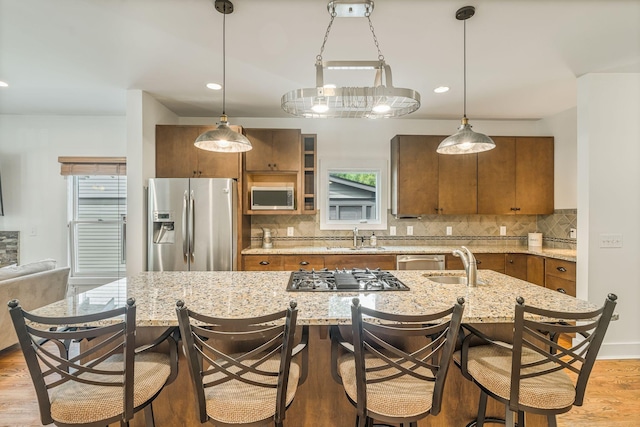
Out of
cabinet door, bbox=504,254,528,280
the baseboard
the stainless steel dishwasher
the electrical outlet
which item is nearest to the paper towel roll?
cabinet door, bbox=504,254,528,280

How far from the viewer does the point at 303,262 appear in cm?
357

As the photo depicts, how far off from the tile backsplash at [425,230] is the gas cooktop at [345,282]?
1951mm

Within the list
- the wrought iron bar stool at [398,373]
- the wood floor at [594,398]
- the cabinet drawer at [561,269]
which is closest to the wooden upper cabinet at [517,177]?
the cabinet drawer at [561,269]

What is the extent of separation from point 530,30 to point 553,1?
29cm

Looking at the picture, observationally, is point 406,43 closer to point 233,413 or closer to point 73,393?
point 233,413

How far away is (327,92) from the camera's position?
58.5 inches

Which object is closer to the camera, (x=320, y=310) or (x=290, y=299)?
(x=320, y=310)

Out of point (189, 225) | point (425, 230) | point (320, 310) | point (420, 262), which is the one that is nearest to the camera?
point (320, 310)

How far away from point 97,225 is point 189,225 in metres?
1.93

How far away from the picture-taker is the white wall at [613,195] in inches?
112

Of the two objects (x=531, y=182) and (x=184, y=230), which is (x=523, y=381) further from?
(x=531, y=182)

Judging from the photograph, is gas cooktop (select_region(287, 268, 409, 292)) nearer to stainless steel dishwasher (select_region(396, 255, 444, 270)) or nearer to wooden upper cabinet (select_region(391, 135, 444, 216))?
stainless steel dishwasher (select_region(396, 255, 444, 270))

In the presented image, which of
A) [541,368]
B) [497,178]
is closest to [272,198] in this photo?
[497,178]

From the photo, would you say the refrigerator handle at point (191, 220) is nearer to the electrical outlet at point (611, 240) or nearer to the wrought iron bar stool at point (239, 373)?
the wrought iron bar stool at point (239, 373)
